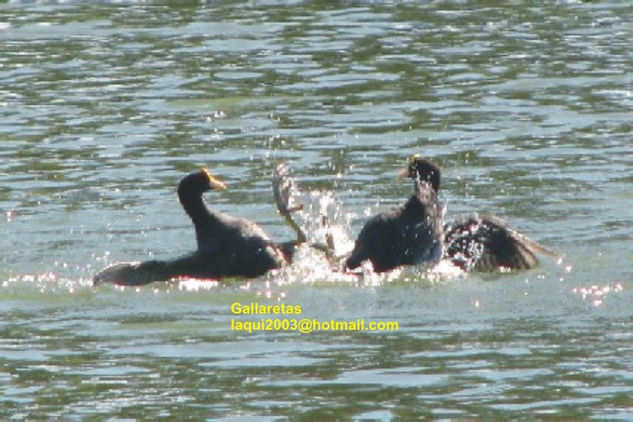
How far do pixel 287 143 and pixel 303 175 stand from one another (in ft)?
4.35

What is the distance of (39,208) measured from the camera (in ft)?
50.6

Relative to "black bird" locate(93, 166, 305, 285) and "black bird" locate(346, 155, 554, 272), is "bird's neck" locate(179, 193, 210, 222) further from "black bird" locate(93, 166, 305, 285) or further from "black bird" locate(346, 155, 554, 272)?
"black bird" locate(346, 155, 554, 272)

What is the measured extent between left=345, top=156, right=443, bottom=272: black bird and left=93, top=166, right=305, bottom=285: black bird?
0.52 meters

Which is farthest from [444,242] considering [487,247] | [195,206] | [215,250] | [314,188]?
[314,188]

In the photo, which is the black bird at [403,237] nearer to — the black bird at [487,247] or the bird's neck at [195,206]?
the black bird at [487,247]

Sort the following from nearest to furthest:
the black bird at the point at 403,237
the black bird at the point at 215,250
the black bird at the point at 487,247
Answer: the black bird at the point at 215,250 → the black bird at the point at 403,237 → the black bird at the point at 487,247

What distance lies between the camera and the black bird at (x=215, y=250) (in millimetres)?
12930

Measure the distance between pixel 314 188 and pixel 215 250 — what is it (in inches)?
109

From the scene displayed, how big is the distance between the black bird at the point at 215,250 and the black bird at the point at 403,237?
0.52 metres

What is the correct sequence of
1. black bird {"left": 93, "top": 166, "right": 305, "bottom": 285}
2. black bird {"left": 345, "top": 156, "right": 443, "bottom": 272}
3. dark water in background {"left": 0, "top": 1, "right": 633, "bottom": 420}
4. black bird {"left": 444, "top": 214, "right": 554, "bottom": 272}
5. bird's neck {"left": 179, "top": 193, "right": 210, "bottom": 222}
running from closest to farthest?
dark water in background {"left": 0, "top": 1, "right": 633, "bottom": 420}, black bird {"left": 93, "top": 166, "right": 305, "bottom": 285}, black bird {"left": 345, "top": 156, "right": 443, "bottom": 272}, black bird {"left": 444, "top": 214, "right": 554, "bottom": 272}, bird's neck {"left": 179, "top": 193, "right": 210, "bottom": 222}

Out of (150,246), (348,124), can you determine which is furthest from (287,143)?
(150,246)

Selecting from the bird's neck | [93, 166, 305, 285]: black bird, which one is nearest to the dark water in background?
[93, 166, 305, 285]: black bird

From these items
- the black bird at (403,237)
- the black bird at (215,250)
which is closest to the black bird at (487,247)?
the black bird at (403,237)

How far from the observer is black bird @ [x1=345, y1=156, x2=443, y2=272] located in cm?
1317
